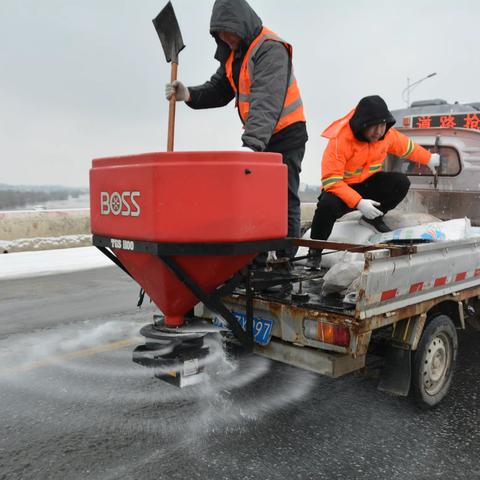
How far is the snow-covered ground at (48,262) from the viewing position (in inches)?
347

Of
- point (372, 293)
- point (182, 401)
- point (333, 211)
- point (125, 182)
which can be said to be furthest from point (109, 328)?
point (372, 293)

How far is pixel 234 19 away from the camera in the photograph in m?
3.50

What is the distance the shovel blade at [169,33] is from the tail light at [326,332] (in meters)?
1.83

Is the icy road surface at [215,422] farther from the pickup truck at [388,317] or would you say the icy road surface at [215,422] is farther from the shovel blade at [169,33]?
the shovel blade at [169,33]

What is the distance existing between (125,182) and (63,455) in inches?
59.0

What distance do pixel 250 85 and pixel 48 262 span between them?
23.8ft

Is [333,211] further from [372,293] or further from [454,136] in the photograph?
[454,136]

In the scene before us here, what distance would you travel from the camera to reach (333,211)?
4520mm

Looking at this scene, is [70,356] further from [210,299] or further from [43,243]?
[43,243]

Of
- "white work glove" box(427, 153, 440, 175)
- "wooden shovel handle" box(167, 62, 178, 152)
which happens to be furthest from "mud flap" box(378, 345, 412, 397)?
"white work glove" box(427, 153, 440, 175)

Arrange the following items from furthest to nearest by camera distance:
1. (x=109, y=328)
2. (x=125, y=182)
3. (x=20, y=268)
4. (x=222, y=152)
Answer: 1. (x=20, y=268)
2. (x=109, y=328)
3. (x=125, y=182)
4. (x=222, y=152)

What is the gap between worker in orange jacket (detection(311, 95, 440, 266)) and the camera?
454 centimetres

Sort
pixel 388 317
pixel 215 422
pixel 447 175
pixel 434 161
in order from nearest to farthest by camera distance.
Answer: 1. pixel 388 317
2. pixel 215 422
3. pixel 434 161
4. pixel 447 175

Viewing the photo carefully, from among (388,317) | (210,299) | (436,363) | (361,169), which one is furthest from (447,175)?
(210,299)
